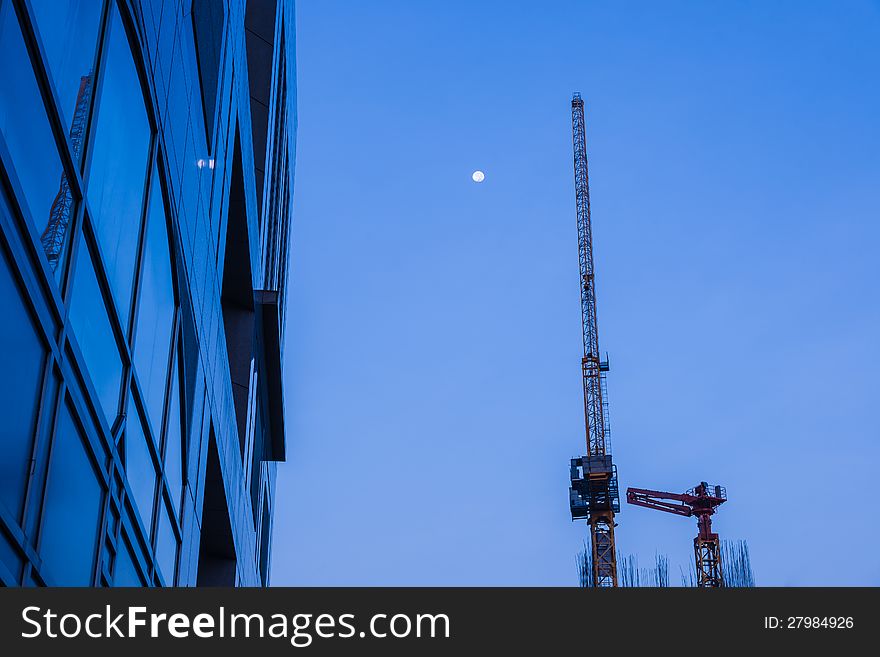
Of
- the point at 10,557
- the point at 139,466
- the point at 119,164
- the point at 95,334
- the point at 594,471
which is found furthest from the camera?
the point at 594,471

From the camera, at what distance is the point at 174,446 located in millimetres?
18547

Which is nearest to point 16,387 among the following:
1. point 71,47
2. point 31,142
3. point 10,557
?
point 10,557

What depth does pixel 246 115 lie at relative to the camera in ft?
91.3

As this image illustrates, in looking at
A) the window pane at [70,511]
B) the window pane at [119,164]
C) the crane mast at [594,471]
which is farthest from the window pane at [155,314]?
the crane mast at [594,471]

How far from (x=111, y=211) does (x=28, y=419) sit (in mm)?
Result: 3503

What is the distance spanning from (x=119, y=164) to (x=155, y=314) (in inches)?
141

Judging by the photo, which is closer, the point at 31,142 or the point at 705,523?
the point at 31,142

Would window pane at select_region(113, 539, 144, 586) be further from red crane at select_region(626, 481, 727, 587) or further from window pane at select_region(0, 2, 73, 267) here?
red crane at select_region(626, 481, 727, 587)

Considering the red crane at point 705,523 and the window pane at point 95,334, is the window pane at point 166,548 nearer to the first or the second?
the window pane at point 95,334

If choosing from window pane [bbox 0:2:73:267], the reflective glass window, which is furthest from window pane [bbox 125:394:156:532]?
the reflective glass window

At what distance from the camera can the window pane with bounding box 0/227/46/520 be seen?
8.87m

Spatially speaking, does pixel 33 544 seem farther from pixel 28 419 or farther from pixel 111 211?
pixel 111 211

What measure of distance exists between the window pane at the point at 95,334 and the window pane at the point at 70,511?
840mm

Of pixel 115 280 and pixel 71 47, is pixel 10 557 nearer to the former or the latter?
pixel 115 280
